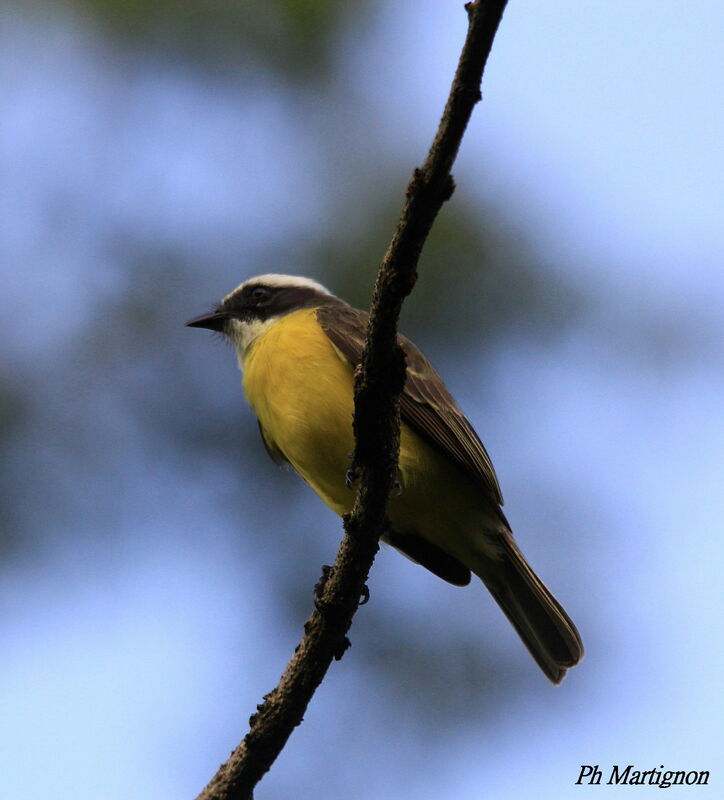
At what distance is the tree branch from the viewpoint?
2.95 meters

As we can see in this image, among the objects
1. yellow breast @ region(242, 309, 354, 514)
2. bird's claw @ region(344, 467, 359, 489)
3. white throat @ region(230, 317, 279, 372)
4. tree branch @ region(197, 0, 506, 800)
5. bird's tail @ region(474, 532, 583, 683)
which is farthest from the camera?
white throat @ region(230, 317, 279, 372)

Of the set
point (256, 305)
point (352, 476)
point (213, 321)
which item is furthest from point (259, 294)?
point (352, 476)

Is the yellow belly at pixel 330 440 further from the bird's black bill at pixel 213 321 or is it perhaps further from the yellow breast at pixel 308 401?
the bird's black bill at pixel 213 321

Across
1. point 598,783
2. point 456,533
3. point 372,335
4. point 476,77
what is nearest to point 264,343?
point 456,533

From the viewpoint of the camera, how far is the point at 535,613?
512 cm

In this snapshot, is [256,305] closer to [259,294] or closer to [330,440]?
[259,294]

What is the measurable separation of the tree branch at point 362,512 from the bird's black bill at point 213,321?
2271 mm

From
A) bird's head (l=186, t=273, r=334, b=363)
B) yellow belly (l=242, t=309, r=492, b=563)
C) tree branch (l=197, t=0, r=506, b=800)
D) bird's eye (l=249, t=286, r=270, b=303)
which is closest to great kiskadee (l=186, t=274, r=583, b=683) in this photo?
yellow belly (l=242, t=309, r=492, b=563)

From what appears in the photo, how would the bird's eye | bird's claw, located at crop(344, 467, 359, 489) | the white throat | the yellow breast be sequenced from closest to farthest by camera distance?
1. bird's claw, located at crop(344, 467, 359, 489)
2. the yellow breast
3. the white throat
4. the bird's eye

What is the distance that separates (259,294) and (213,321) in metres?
0.28

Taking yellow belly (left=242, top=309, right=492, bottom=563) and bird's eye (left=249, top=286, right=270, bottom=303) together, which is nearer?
yellow belly (left=242, top=309, right=492, bottom=563)

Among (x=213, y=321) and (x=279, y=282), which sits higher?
(x=279, y=282)

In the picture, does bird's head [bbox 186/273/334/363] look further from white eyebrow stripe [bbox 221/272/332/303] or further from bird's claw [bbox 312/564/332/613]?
bird's claw [bbox 312/564/332/613]

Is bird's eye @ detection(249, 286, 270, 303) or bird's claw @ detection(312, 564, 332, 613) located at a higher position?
bird's eye @ detection(249, 286, 270, 303)
